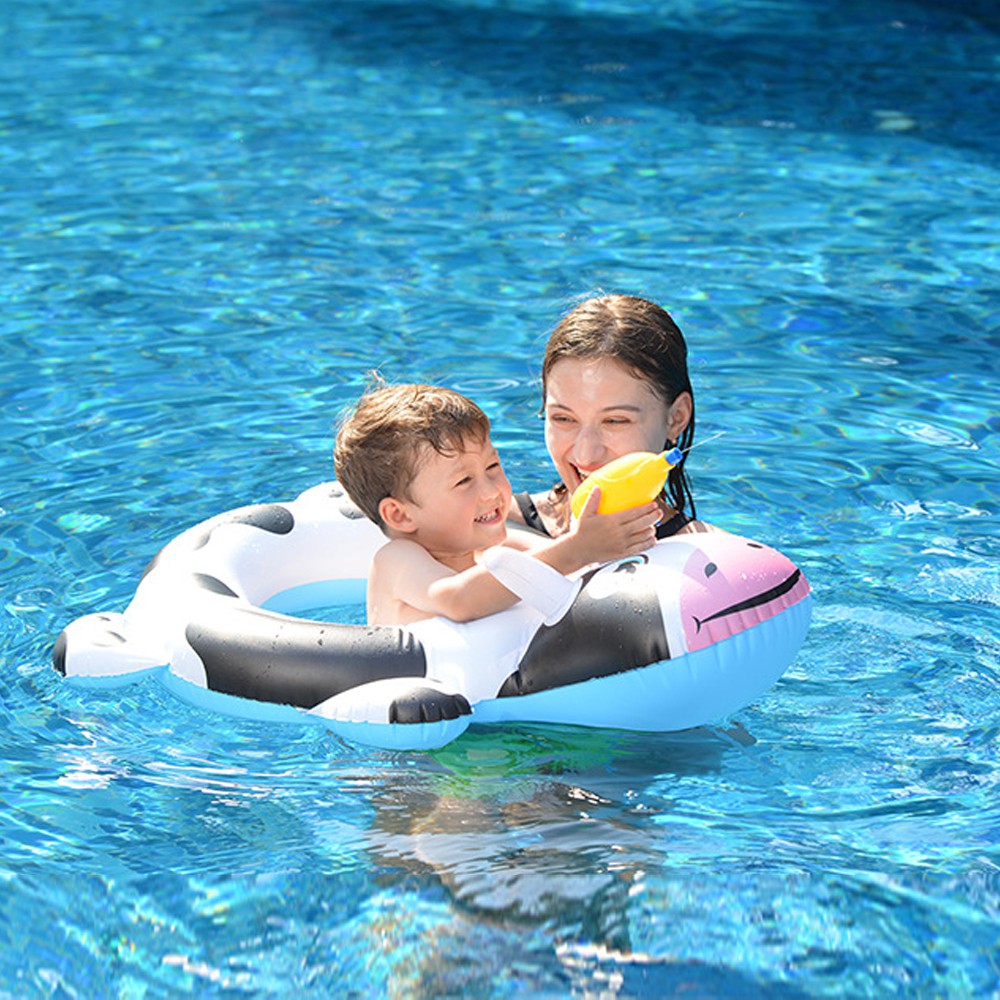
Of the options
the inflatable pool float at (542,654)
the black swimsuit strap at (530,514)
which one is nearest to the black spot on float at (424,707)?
the inflatable pool float at (542,654)

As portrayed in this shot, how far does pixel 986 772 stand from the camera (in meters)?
3.71

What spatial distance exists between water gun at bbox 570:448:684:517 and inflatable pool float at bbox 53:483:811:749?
0.63ft

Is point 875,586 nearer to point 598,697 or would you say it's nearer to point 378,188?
point 598,697

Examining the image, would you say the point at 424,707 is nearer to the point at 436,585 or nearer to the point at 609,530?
the point at 436,585

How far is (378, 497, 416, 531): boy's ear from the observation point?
155 inches

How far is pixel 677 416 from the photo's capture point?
162 inches

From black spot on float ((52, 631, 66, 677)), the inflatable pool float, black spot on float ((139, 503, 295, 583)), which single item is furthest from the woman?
A: black spot on float ((52, 631, 66, 677))

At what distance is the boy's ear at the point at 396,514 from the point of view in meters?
3.95

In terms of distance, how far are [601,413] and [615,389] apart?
0.21 feet

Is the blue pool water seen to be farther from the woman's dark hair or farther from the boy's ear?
the woman's dark hair

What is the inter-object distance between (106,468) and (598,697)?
8.13 ft

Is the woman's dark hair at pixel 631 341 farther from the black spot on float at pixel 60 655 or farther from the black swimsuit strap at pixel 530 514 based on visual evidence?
A: the black spot on float at pixel 60 655

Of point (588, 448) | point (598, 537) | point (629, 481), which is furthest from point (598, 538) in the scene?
point (588, 448)

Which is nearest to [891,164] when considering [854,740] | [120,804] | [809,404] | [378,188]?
[378,188]
